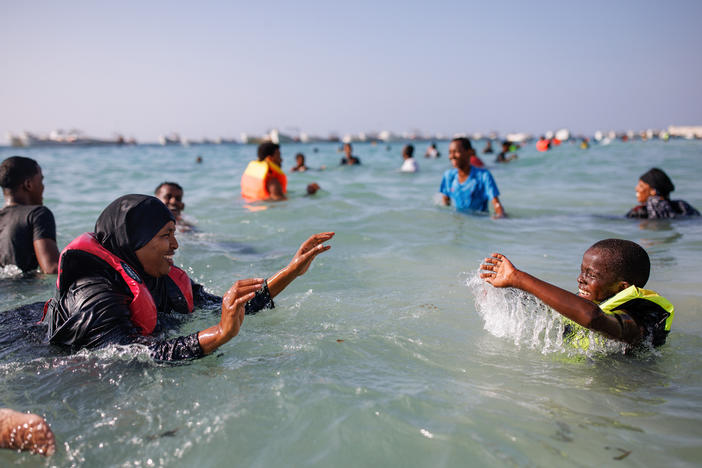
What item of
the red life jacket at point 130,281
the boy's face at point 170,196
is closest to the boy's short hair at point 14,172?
the boy's face at point 170,196

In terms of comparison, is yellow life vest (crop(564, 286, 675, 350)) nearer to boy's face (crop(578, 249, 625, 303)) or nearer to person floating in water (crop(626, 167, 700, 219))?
boy's face (crop(578, 249, 625, 303))

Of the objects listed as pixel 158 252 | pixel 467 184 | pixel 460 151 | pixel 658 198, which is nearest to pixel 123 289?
pixel 158 252

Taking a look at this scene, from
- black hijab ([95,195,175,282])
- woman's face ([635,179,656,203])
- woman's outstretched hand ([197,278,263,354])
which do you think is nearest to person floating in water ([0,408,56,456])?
woman's outstretched hand ([197,278,263,354])

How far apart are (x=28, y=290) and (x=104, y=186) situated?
11.9m

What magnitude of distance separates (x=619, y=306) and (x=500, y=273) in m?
0.81

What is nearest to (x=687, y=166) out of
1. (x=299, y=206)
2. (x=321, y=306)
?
(x=299, y=206)

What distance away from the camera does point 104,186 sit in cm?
1545

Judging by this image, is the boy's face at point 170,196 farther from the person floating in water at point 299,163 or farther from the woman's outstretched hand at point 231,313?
the person floating in water at point 299,163

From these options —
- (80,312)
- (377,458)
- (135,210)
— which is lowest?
(377,458)

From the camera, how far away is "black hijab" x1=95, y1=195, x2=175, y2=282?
2768 millimetres

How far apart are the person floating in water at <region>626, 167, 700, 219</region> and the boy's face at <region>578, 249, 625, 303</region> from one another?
5719 mm

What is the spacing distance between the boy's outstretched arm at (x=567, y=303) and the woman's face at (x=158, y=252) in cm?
187

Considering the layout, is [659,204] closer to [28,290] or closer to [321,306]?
[321,306]

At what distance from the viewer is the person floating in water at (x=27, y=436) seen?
2.13 meters
